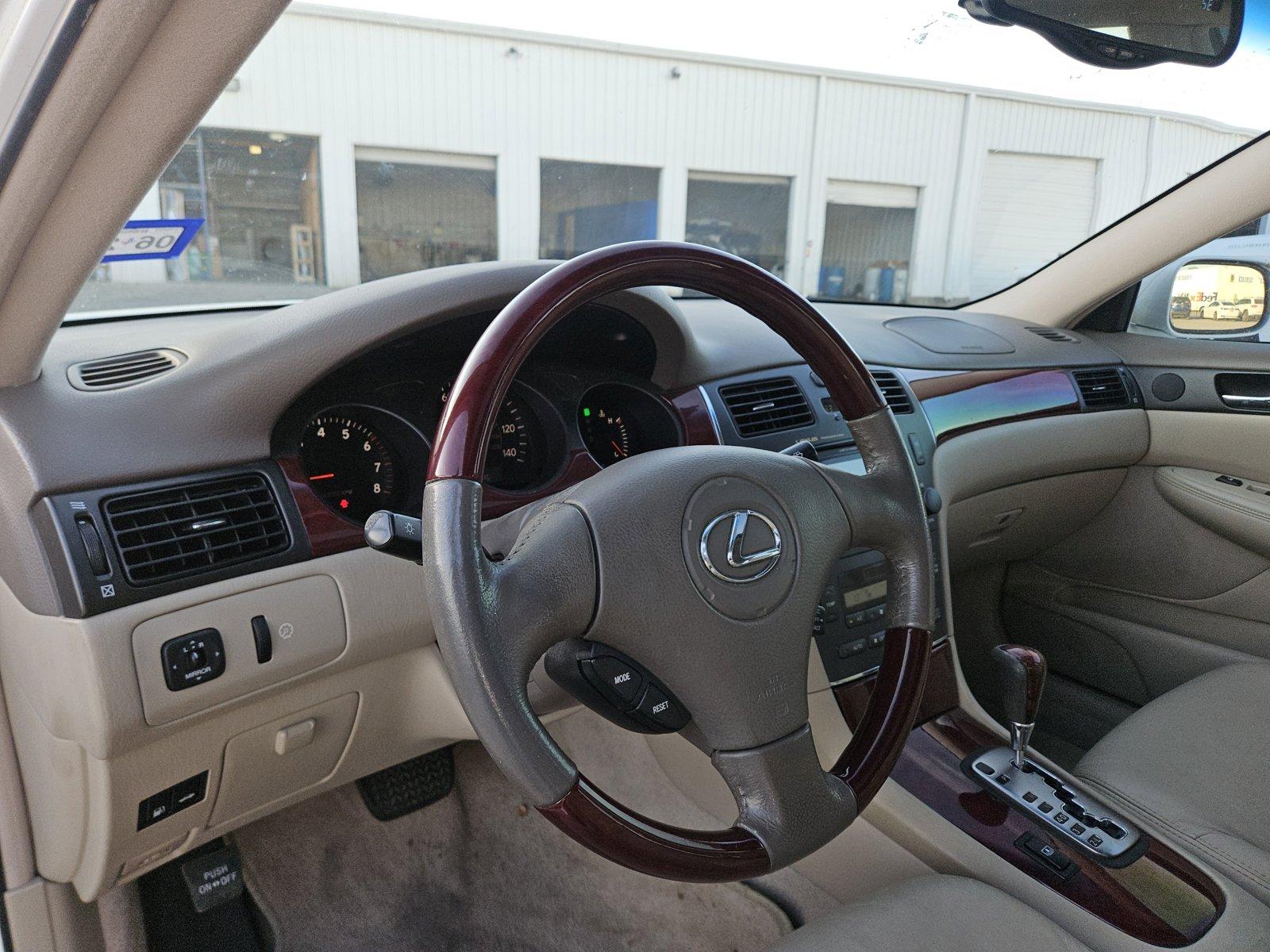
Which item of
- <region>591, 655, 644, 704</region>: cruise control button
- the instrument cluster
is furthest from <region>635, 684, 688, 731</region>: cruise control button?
the instrument cluster

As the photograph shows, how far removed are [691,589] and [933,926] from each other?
0.59m

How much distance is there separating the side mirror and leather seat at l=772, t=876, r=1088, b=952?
→ 6.03 ft

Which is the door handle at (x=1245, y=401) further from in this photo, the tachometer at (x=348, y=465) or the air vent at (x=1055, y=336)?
the tachometer at (x=348, y=465)

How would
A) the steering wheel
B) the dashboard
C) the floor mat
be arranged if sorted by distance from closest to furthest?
the steering wheel → the dashboard → the floor mat

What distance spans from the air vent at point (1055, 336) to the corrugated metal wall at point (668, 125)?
0.88 feet

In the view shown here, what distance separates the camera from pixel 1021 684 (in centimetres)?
145

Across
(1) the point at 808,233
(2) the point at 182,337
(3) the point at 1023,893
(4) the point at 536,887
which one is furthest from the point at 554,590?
(1) the point at 808,233

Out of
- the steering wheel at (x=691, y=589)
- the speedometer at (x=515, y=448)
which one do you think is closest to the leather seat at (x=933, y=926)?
the steering wheel at (x=691, y=589)

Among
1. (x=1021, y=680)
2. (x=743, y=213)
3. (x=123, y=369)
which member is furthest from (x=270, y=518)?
(x=743, y=213)

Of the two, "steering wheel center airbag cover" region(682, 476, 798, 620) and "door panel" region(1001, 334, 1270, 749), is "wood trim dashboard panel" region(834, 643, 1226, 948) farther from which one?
"door panel" region(1001, 334, 1270, 749)

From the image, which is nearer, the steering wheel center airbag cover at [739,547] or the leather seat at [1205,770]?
the steering wheel center airbag cover at [739,547]

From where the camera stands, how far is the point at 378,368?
4.52ft

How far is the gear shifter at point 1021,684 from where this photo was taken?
4.74 ft

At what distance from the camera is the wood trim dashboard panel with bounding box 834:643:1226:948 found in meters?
1.26
